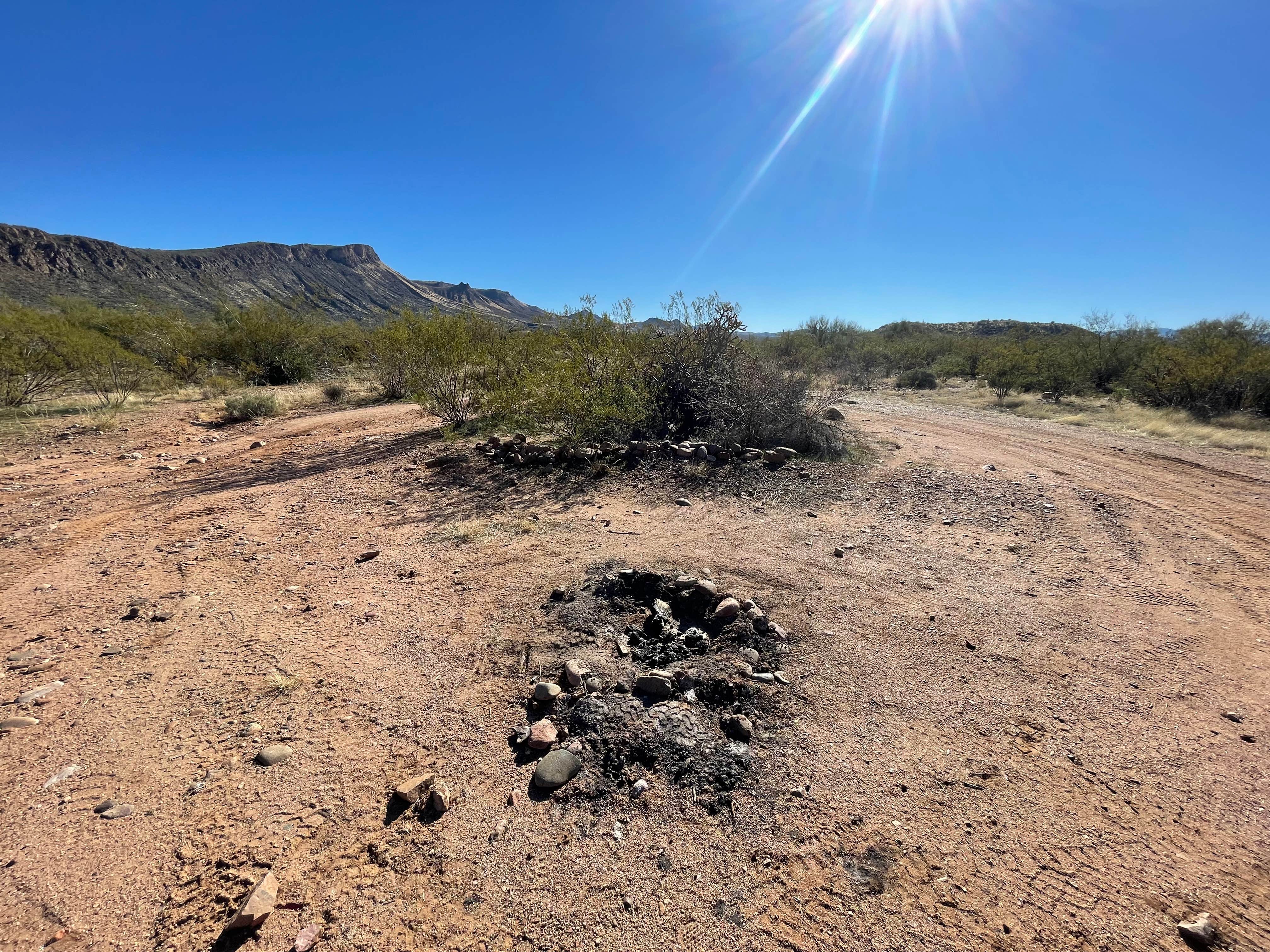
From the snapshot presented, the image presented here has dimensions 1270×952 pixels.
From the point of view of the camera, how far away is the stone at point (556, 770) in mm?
2334

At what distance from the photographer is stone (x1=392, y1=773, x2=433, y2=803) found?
2.21 meters

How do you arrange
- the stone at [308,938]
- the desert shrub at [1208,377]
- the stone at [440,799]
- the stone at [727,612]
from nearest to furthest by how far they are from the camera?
the stone at [308,938] → the stone at [440,799] → the stone at [727,612] → the desert shrub at [1208,377]

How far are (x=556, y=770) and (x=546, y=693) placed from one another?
49cm

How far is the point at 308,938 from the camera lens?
67.5 inches

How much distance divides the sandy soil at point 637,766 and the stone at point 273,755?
3cm

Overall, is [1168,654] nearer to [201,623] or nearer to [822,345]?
[201,623]

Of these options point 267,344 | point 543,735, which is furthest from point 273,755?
point 267,344

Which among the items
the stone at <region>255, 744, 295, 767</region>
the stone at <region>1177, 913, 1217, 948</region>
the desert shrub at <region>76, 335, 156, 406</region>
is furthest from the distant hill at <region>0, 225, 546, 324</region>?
the stone at <region>1177, 913, 1217, 948</region>

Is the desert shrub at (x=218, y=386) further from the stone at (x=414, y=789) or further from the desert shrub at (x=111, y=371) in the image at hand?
the stone at (x=414, y=789)

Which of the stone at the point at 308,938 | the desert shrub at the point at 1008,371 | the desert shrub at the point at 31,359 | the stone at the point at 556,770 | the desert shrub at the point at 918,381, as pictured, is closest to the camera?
the stone at the point at 308,938

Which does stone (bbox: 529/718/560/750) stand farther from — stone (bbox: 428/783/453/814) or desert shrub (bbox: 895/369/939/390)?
desert shrub (bbox: 895/369/939/390)

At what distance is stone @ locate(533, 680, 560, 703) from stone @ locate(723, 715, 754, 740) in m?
0.95

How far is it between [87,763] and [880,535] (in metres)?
6.12

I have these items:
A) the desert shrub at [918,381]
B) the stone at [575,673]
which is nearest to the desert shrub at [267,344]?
the stone at [575,673]
